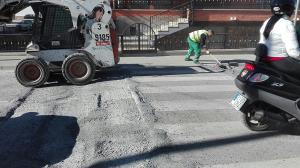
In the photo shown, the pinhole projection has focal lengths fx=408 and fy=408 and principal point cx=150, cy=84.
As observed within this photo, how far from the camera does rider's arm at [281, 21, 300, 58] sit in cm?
566

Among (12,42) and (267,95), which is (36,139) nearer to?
(267,95)

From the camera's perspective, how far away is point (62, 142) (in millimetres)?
5840

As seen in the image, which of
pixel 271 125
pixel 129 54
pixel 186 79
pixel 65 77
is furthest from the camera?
pixel 129 54

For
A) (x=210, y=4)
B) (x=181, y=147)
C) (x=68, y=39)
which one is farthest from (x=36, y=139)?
(x=210, y=4)

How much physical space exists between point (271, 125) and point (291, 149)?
2.00ft

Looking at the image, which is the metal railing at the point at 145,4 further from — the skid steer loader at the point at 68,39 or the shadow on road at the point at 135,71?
the skid steer loader at the point at 68,39

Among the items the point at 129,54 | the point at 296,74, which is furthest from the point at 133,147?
the point at 129,54

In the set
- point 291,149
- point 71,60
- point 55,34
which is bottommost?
point 291,149

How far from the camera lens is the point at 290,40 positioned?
568cm

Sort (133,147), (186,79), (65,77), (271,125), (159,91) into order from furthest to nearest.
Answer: (186,79), (65,77), (159,91), (271,125), (133,147)

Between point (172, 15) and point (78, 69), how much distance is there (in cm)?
1283

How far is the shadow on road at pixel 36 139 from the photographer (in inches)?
204

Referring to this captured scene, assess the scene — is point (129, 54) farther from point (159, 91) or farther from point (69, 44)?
point (159, 91)

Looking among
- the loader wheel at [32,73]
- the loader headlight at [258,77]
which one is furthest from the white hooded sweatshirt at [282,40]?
the loader wheel at [32,73]
